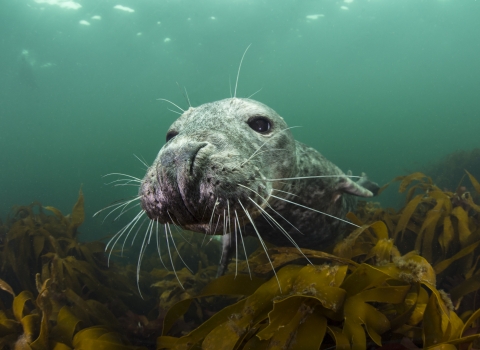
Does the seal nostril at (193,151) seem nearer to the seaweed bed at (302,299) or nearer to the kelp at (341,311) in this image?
the seaweed bed at (302,299)

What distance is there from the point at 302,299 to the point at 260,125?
120 centimetres

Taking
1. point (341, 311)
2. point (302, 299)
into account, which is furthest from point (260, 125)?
point (341, 311)

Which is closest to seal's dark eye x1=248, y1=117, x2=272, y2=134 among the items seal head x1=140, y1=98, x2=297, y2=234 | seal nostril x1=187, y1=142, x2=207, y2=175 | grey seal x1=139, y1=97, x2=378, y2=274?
grey seal x1=139, y1=97, x2=378, y2=274

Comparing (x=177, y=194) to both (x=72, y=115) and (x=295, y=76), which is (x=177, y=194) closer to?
(x=295, y=76)

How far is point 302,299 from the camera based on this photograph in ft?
4.86

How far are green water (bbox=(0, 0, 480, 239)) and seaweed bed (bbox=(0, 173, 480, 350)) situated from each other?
10.8 feet

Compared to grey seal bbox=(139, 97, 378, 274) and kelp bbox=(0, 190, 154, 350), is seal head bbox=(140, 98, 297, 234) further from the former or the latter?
kelp bbox=(0, 190, 154, 350)

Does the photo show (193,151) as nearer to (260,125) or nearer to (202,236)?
(260,125)

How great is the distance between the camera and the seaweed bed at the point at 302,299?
139 cm

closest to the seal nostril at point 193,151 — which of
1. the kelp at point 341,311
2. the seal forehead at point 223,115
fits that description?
the seal forehead at point 223,115

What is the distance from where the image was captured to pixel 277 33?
38.5 meters

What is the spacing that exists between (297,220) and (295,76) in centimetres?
7416

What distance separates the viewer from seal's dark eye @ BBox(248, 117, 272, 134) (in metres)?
2.01

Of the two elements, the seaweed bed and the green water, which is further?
the green water
